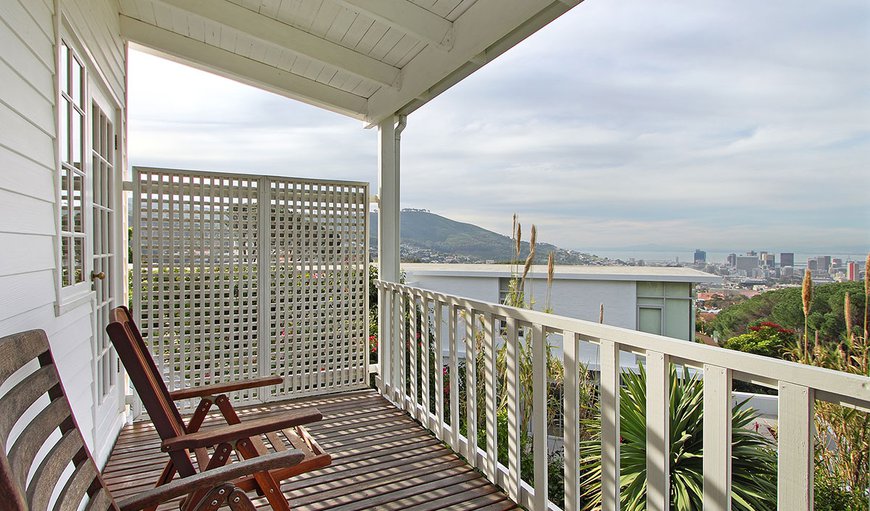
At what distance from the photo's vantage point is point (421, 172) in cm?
1673

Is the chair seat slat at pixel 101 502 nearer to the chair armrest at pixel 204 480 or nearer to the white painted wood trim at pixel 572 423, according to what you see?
the chair armrest at pixel 204 480

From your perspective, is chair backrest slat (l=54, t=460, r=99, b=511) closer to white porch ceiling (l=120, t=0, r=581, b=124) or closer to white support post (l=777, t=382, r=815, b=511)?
white support post (l=777, t=382, r=815, b=511)

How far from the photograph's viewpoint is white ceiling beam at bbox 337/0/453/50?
9.20 feet

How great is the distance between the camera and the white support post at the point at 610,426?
187cm

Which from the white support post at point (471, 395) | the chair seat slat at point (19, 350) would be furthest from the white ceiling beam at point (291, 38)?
the chair seat slat at point (19, 350)

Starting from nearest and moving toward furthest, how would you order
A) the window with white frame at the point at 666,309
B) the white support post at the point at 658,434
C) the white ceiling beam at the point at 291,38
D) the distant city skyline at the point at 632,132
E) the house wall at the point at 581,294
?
1. the white support post at the point at 658,434
2. the white ceiling beam at the point at 291,38
3. the window with white frame at the point at 666,309
4. the house wall at the point at 581,294
5. the distant city skyline at the point at 632,132

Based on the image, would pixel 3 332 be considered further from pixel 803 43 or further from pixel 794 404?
pixel 803 43

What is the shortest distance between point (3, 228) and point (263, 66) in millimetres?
2925

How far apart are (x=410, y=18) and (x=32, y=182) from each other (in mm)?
2049

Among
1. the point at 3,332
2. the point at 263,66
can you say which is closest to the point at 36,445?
the point at 3,332

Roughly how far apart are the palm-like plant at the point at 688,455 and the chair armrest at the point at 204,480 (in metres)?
1.48

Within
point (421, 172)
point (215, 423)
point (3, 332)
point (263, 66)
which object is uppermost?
point (421, 172)

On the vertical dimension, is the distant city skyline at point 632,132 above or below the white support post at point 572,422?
above

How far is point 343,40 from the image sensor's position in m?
3.50
